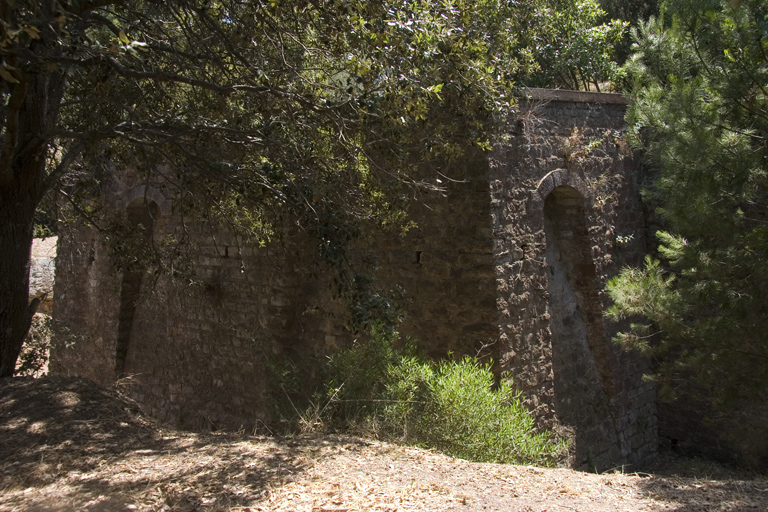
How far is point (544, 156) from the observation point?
25.0ft

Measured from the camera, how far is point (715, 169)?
6.18 meters

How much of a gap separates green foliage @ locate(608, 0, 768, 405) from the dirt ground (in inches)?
70.1

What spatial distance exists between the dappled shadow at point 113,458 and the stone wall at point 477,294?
1264 mm

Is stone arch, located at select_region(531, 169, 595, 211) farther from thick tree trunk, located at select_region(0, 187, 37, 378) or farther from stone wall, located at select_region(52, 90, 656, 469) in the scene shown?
thick tree trunk, located at select_region(0, 187, 37, 378)

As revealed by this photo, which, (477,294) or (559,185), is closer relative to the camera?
(477,294)

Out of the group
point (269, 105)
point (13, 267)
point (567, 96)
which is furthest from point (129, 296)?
point (567, 96)

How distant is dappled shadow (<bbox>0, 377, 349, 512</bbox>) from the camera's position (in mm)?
4145

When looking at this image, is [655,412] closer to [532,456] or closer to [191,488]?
[532,456]

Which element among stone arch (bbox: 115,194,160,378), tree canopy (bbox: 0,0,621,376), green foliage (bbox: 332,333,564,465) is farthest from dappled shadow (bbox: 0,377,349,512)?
stone arch (bbox: 115,194,160,378)

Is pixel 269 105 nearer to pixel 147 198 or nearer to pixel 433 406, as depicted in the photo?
pixel 433 406

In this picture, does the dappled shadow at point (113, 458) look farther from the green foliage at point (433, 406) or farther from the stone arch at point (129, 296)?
the stone arch at point (129, 296)

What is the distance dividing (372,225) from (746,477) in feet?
17.0

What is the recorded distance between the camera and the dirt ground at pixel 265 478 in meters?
4.15

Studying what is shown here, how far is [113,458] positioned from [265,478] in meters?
1.16
